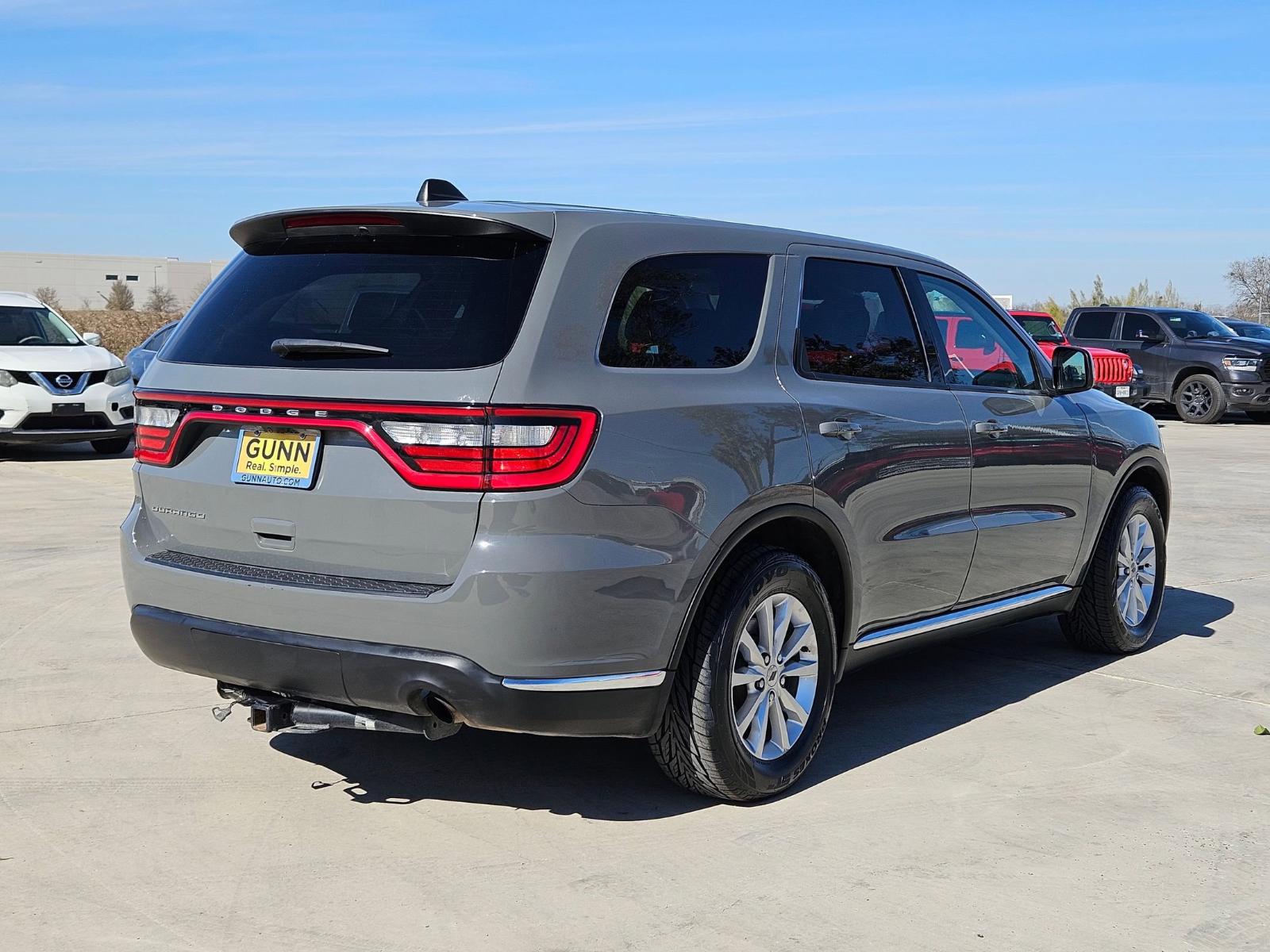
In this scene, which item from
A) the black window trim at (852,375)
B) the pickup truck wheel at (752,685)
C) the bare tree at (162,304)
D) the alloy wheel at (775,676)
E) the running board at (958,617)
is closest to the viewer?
Answer: the pickup truck wheel at (752,685)

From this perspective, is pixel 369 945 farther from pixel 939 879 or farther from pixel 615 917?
pixel 939 879

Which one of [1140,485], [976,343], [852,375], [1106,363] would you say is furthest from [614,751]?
[1106,363]

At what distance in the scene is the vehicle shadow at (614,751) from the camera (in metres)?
4.58

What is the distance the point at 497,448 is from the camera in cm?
376

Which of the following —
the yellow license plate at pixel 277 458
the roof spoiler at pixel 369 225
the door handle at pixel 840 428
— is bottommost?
the yellow license plate at pixel 277 458

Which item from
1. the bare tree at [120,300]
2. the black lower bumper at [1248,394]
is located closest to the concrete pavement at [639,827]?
the black lower bumper at [1248,394]

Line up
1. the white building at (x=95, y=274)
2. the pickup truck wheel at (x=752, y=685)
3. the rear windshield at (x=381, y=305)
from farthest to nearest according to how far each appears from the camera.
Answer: the white building at (x=95, y=274) → the pickup truck wheel at (x=752, y=685) → the rear windshield at (x=381, y=305)

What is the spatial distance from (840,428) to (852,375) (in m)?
0.30

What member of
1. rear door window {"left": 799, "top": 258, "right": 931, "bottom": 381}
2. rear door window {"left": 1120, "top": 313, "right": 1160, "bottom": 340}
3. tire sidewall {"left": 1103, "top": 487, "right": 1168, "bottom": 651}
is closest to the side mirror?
tire sidewall {"left": 1103, "top": 487, "right": 1168, "bottom": 651}

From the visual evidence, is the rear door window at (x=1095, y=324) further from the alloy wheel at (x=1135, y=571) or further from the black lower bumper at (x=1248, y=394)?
the alloy wheel at (x=1135, y=571)

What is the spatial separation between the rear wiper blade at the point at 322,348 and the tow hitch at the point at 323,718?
1009 millimetres

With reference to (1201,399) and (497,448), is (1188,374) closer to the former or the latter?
(1201,399)

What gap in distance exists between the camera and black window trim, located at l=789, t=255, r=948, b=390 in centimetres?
474

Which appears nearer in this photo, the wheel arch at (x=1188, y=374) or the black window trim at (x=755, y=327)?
the black window trim at (x=755, y=327)
